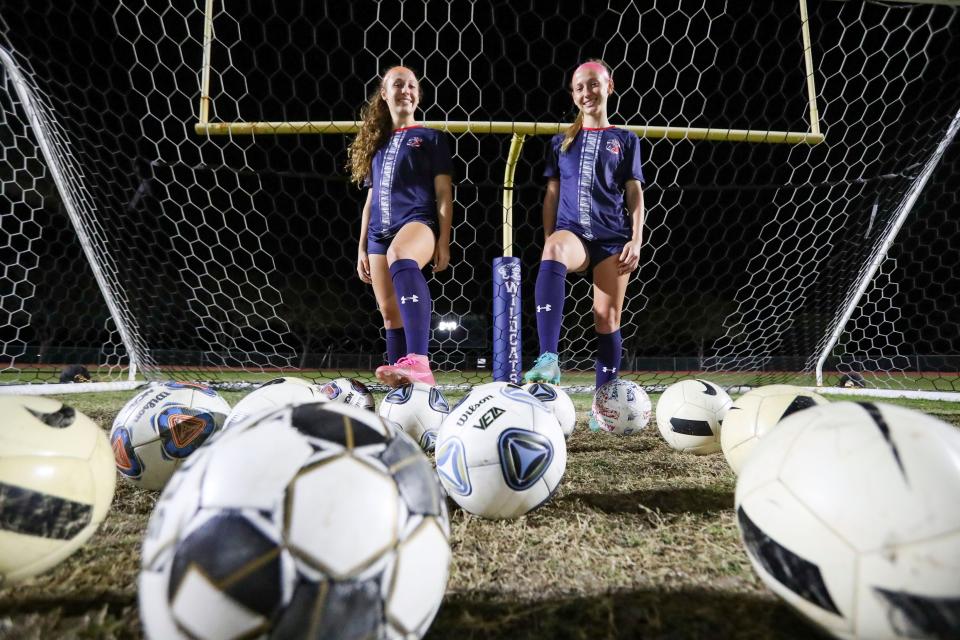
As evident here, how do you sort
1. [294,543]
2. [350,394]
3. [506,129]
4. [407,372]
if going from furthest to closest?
[506,129] → [350,394] → [407,372] → [294,543]

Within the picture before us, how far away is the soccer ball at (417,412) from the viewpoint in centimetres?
232

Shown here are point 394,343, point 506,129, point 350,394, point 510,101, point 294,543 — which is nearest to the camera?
point 294,543

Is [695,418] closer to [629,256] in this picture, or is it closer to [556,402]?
[556,402]

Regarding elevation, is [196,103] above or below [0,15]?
below

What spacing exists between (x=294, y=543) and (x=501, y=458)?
0.90 metres

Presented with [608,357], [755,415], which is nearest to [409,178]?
[608,357]

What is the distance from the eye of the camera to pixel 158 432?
6.06 ft

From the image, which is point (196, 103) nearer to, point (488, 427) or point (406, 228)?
point (406, 228)

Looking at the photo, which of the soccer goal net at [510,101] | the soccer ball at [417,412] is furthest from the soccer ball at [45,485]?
the soccer goal net at [510,101]

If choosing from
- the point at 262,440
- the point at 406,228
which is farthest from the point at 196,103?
the point at 262,440

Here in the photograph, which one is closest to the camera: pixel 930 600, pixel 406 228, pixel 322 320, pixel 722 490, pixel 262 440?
pixel 930 600

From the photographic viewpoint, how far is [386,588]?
73 cm

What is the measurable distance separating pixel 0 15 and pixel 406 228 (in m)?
4.27

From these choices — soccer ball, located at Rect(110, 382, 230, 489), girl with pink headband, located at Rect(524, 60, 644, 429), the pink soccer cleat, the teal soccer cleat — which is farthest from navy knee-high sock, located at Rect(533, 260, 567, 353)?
soccer ball, located at Rect(110, 382, 230, 489)
